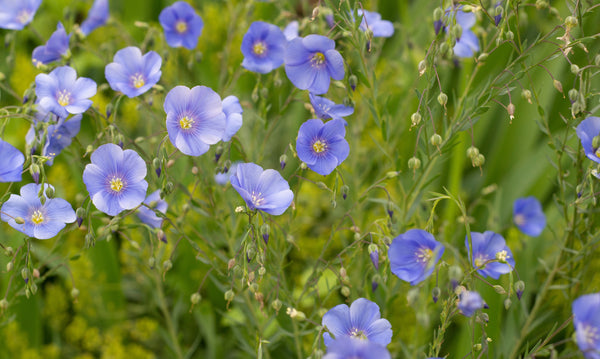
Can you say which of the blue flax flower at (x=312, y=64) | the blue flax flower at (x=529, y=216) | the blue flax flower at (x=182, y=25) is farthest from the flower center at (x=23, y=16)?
the blue flax flower at (x=529, y=216)

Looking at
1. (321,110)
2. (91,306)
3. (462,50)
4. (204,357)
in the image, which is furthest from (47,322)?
(462,50)

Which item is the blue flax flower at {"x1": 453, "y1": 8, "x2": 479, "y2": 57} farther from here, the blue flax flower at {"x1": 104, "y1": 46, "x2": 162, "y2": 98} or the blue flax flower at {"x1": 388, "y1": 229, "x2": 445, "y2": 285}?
the blue flax flower at {"x1": 104, "y1": 46, "x2": 162, "y2": 98}

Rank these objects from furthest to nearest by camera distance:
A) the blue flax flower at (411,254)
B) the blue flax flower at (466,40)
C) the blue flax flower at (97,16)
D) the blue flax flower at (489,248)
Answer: the blue flax flower at (97,16)
the blue flax flower at (466,40)
the blue flax flower at (489,248)
the blue flax flower at (411,254)

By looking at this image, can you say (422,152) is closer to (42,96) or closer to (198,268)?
(42,96)

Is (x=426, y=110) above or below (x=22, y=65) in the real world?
above

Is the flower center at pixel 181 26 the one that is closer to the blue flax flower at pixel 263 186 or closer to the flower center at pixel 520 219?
the blue flax flower at pixel 263 186

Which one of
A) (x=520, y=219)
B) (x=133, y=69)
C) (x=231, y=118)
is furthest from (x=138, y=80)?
(x=520, y=219)

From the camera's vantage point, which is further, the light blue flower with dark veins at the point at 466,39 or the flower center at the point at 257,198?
the light blue flower with dark veins at the point at 466,39

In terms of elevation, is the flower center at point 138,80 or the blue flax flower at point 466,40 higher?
the blue flax flower at point 466,40
